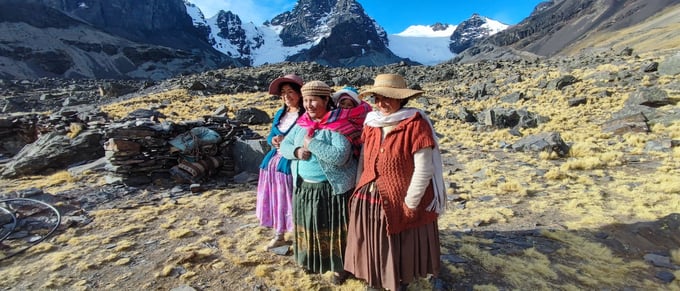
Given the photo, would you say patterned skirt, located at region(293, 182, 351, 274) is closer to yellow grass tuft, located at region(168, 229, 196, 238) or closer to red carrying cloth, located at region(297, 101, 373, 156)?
red carrying cloth, located at region(297, 101, 373, 156)

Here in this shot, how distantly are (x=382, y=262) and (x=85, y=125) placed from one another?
1037cm

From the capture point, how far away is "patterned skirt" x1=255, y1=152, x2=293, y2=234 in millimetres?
3852

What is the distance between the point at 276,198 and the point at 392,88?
6.54ft

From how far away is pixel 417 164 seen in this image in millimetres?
2623

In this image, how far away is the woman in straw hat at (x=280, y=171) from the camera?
148 inches

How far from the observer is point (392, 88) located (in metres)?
2.72

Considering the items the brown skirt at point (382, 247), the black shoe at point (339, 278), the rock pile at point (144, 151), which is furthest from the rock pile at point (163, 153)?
the brown skirt at point (382, 247)

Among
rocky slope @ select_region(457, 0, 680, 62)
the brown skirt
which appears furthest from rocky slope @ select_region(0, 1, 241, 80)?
rocky slope @ select_region(457, 0, 680, 62)

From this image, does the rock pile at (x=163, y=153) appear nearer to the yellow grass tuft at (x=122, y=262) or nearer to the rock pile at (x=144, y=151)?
the rock pile at (x=144, y=151)

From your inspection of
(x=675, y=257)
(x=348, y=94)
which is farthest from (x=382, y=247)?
(x=675, y=257)

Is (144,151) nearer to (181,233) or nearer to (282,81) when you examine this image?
(181,233)

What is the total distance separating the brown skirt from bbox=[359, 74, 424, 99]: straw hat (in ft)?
2.42

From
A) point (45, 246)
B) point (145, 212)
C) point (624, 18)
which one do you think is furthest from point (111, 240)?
point (624, 18)

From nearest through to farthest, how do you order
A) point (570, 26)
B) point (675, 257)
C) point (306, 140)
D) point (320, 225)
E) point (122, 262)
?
1. point (306, 140)
2. point (320, 225)
3. point (675, 257)
4. point (122, 262)
5. point (570, 26)
